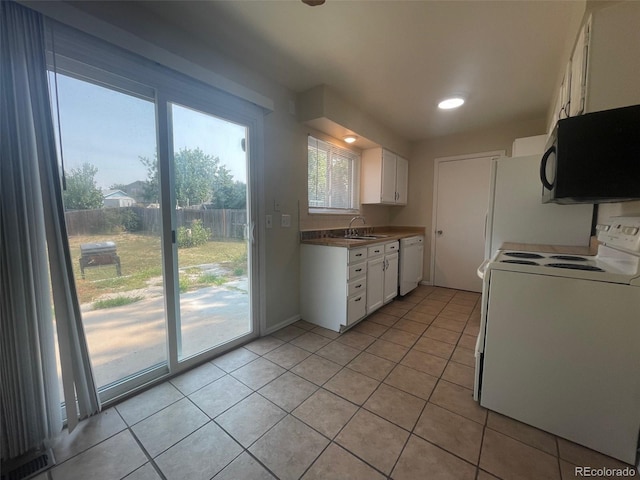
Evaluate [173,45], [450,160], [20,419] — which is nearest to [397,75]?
[173,45]

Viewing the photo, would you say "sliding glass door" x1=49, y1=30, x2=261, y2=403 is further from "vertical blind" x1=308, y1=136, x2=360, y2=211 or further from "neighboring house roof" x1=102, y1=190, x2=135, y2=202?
"vertical blind" x1=308, y1=136, x2=360, y2=211

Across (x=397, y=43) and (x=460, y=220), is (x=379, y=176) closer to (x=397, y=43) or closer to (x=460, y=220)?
(x=460, y=220)

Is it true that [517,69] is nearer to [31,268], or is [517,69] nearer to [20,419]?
[31,268]

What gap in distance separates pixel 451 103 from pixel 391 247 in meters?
1.75

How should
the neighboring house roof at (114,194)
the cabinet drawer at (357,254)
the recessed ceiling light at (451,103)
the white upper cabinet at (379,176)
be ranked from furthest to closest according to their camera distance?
the white upper cabinet at (379,176) < the recessed ceiling light at (451,103) < the cabinet drawer at (357,254) < the neighboring house roof at (114,194)

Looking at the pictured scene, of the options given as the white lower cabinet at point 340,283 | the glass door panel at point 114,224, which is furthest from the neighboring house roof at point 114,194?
the white lower cabinet at point 340,283

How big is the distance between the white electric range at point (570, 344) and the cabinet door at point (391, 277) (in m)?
1.59

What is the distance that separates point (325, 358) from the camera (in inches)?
83.4

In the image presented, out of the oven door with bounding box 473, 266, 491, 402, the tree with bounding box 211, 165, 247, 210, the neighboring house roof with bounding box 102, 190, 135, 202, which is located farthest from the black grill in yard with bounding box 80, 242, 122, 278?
the oven door with bounding box 473, 266, 491, 402

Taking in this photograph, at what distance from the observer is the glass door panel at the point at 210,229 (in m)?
1.91

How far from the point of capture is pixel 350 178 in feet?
12.2

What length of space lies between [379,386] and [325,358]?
0.50m

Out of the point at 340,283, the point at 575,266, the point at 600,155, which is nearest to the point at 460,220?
the point at 340,283

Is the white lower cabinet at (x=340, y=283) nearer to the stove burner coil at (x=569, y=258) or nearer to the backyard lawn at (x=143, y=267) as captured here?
the backyard lawn at (x=143, y=267)
